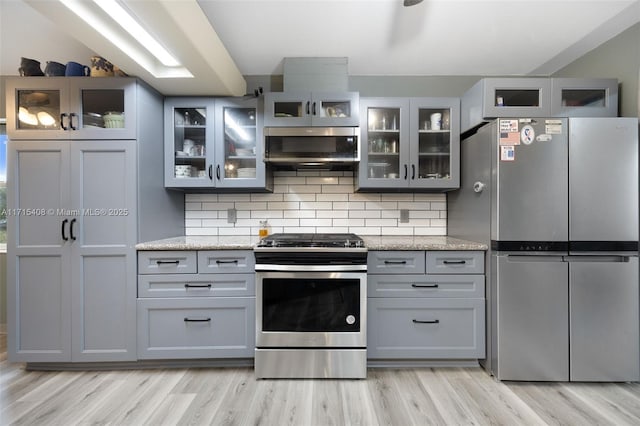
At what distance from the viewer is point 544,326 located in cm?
199

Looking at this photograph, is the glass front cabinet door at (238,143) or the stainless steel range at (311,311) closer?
the stainless steel range at (311,311)

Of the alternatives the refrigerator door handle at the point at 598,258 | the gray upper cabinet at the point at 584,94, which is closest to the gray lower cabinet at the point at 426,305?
the refrigerator door handle at the point at 598,258

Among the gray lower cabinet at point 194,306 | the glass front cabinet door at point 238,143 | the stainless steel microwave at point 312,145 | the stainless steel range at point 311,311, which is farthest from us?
the glass front cabinet door at point 238,143

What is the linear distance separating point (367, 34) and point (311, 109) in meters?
0.69

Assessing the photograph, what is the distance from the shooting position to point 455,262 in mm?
2182

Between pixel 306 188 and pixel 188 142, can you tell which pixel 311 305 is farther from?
pixel 188 142

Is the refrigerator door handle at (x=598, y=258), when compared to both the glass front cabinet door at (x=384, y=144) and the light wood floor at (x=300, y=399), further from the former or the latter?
the glass front cabinet door at (x=384, y=144)

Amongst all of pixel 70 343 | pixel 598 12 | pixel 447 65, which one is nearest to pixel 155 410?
pixel 70 343

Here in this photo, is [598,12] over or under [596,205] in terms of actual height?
over

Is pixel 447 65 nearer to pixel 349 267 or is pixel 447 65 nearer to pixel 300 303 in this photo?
pixel 349 267

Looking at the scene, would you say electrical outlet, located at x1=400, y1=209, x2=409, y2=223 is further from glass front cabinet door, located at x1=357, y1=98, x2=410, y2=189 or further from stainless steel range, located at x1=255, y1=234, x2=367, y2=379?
stainless steel range, located at x1=255, y1=234, x2=367, y2=379

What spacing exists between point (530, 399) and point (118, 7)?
132 inches

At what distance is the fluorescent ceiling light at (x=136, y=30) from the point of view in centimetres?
153

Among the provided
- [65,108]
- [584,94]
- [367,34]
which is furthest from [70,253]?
[584,94]
